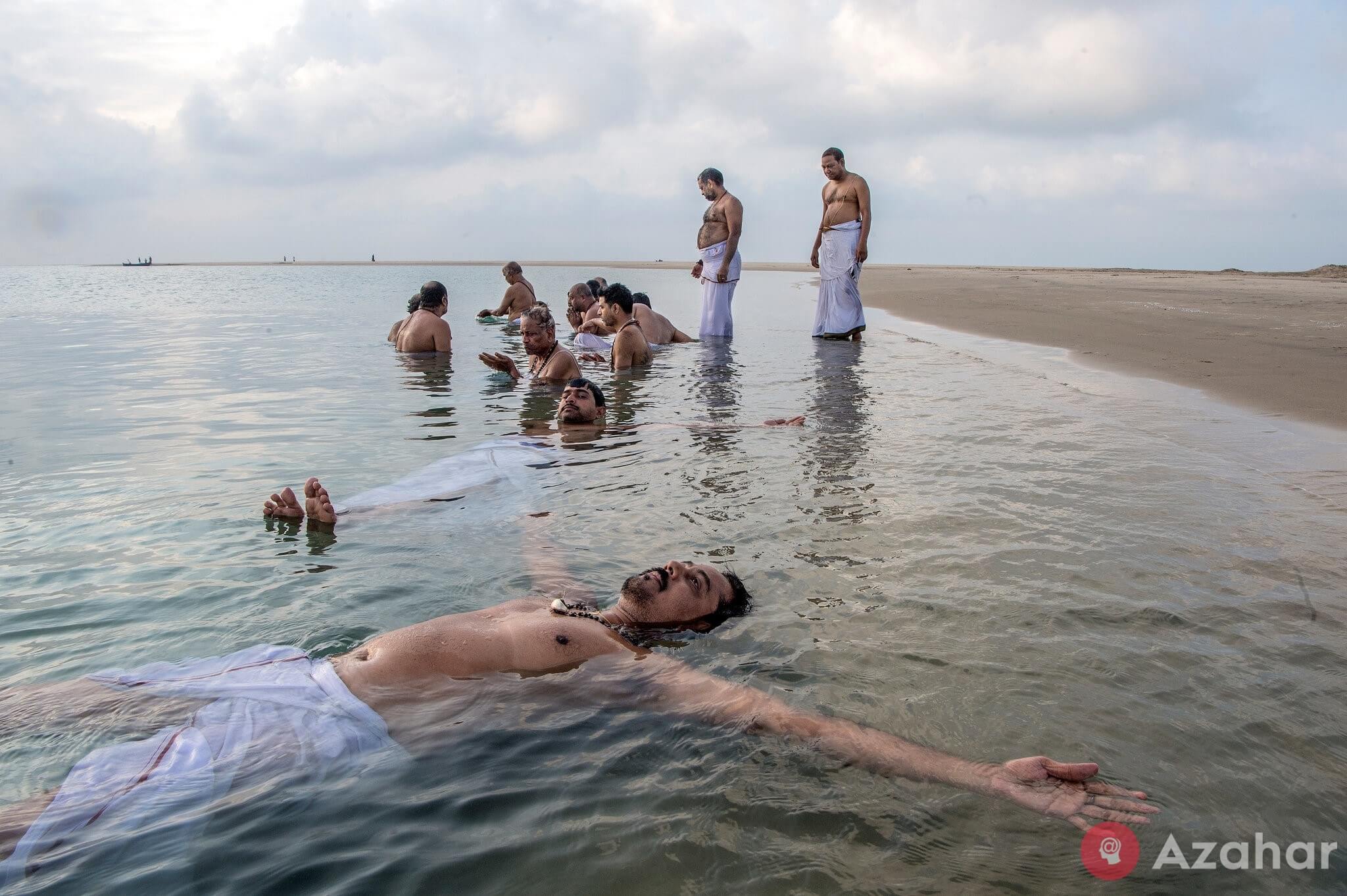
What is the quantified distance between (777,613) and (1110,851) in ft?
5.37

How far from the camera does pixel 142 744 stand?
2.34 metres

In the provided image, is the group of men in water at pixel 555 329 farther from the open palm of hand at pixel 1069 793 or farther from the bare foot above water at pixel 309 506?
Answer: the open palm of hand at pixel 1069 793

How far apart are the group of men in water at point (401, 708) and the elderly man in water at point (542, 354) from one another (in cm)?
497

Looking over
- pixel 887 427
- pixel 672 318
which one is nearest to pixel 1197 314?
pixel 672 318

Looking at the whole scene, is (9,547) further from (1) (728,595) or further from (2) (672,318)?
(2) (672,318)

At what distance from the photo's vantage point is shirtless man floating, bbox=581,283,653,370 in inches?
427

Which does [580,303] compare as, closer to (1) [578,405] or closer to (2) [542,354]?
(2) [542,354]

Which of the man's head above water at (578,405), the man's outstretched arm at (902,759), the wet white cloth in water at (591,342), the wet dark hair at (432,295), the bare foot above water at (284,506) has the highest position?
the wet dark hair at (432,295)

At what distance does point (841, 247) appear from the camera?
13.6 meters

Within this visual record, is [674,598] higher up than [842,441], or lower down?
lower down

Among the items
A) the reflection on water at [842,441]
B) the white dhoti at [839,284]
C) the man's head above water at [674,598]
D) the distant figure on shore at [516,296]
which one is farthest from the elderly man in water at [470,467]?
the distant figure on shore at [516,296]

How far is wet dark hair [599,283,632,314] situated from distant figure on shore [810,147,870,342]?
404 cm

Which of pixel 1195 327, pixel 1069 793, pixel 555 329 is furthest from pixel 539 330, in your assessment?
pixel 1195 327

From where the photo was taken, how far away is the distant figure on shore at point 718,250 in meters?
14.0
